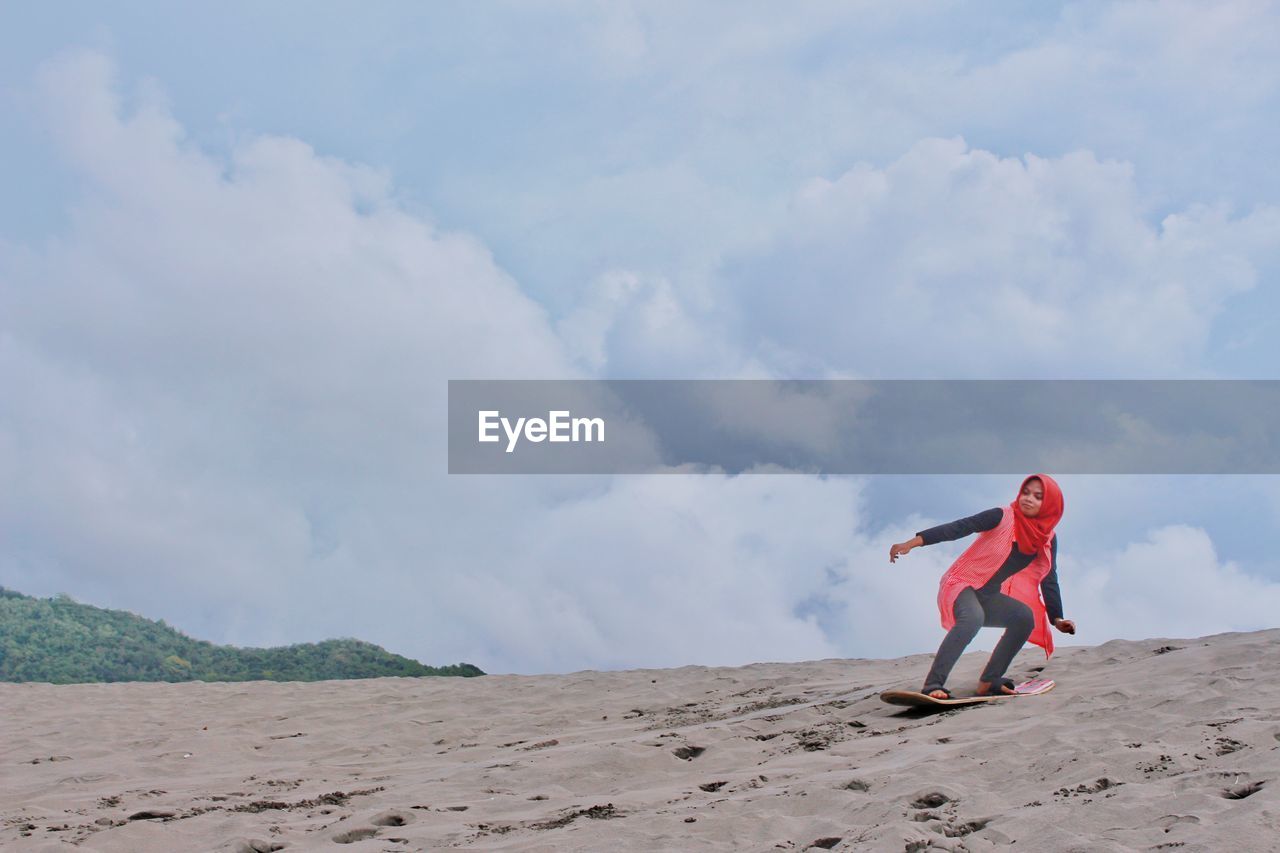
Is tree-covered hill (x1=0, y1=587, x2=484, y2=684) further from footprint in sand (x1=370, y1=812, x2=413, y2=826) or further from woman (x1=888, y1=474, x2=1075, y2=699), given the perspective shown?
footprint in sand (x1=370, y1=812, x2=413, y2=826)

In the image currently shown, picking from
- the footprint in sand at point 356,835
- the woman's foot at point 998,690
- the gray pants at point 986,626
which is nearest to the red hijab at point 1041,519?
the gray pants at point 986,626

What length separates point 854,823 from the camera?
4.18m

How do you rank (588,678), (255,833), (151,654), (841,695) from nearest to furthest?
(255,833) < (841,695) < (588,678) < (151,654)

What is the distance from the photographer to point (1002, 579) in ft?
23.8

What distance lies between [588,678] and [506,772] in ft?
16.9

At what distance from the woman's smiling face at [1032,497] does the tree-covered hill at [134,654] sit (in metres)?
13.7

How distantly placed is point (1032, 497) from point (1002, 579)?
2.04ft

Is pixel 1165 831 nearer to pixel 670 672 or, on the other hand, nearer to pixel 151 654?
pixel 670 672

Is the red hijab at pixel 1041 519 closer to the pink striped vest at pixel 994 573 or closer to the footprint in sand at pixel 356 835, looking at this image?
the pink striped vest at pixel 994 573

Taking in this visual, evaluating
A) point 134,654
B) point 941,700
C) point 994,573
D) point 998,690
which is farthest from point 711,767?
point 134,654

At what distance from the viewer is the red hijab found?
7098mm

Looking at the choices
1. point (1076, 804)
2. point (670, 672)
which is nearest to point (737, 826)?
point (1076, 804)

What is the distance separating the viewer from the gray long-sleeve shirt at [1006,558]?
7.00 meters

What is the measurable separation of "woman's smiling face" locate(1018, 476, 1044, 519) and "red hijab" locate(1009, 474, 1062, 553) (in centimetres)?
2
